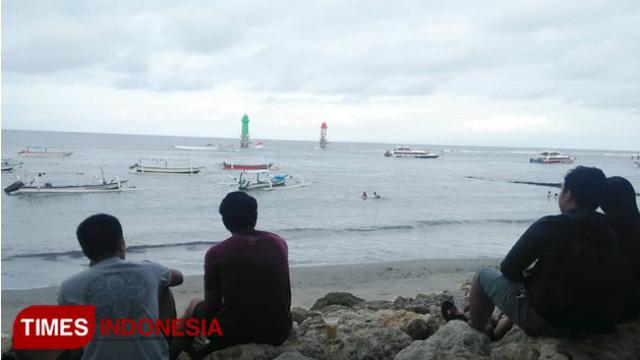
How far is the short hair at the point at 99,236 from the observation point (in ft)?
9.62

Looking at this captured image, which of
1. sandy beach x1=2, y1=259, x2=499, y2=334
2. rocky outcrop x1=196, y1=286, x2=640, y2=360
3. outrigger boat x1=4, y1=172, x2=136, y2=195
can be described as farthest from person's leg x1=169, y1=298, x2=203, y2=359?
outrigger boat x1=4, y1=172, x2=136, y2=195

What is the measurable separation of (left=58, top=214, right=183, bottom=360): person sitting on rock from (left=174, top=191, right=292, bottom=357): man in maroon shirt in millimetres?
466

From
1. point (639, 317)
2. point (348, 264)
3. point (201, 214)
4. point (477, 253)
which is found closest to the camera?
point (639, 317)

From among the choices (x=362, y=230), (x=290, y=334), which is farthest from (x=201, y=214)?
(x=290, y=334)

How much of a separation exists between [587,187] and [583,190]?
1.1 inches

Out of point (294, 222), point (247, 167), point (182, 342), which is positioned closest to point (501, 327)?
point (182, 342)

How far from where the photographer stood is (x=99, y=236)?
2.93m

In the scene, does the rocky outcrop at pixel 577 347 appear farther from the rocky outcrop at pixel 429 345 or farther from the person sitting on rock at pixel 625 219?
the person sitting on rock at pixel 625 219

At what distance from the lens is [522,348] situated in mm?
3342

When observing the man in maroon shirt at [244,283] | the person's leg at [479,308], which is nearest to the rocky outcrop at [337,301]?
the person's leg at [479,308]

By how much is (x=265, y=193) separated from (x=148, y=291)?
104 ft

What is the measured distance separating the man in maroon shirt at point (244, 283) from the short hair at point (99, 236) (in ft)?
2.04

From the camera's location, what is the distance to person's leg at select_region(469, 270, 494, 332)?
369 centimetres

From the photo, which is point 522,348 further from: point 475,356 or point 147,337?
point 147,337
